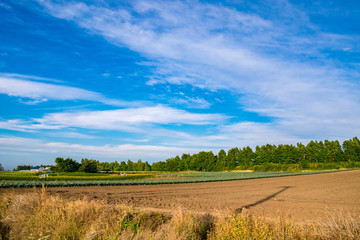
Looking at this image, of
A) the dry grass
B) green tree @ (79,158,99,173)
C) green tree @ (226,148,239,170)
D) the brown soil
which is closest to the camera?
the dry grass

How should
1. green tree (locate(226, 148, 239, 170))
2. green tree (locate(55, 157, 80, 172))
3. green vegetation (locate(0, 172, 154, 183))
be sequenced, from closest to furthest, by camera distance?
green vegetation (locate(0, 172, 154, 183))
green tree (locate(55, 157, 80, 172))
green tree (locate(226, 148, 239, 170))

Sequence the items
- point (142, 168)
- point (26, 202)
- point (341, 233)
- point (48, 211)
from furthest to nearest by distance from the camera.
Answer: point (142, 168) < point (26, 202) < point (48, 211) < point (341, 233)

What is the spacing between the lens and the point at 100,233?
7410mm

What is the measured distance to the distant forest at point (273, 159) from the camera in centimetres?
8212

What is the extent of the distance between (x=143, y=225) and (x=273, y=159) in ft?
321

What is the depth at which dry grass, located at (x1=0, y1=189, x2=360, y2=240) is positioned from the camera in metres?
5.84

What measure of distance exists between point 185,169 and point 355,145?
242ft

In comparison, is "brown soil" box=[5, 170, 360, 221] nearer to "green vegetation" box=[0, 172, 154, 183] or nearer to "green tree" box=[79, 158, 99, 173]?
"green vegetation" box=[0, 172, 154, 183]

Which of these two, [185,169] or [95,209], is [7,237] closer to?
[95,209]

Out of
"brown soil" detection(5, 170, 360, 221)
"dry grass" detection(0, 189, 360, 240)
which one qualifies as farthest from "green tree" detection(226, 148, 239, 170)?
"dry grass" detection(0, 189, 360, 240)

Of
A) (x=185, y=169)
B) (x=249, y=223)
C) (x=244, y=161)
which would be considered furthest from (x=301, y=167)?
(x=249, y=223)

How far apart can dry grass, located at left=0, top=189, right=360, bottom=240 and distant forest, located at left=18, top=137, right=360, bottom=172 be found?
72655 mm

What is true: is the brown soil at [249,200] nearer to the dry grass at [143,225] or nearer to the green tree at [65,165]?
the dry grass at [143,225]

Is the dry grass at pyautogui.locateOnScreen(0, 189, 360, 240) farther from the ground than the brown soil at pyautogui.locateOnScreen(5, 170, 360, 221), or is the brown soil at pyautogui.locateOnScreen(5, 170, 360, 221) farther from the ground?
the dry grass at pyautogui.locateOnScreen(0, 189, 360, 240)
